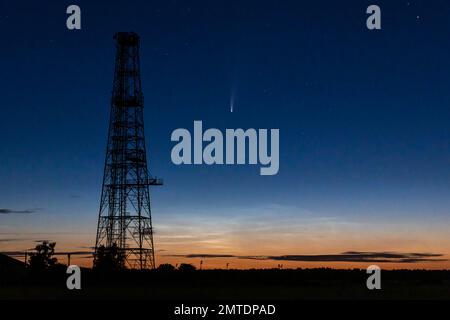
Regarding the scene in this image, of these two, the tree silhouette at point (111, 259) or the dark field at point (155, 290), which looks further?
the tree silhouette at point (111, 259)

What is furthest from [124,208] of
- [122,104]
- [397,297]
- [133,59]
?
[397,297]

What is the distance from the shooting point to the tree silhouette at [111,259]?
59.6m

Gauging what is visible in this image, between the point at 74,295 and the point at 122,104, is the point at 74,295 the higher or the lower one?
the lower one

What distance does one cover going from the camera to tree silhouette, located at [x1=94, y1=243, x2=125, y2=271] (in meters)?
59.6

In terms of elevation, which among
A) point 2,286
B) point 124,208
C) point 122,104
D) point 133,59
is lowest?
point 2,286

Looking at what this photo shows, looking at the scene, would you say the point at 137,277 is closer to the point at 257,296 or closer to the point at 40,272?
the point at 40,272

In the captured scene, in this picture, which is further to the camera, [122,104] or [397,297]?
[122,104]

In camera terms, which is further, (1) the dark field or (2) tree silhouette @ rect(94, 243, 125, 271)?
(2) tree silhouette @ rect(94, 243, 125, 271)

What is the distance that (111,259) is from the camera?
196 feet
